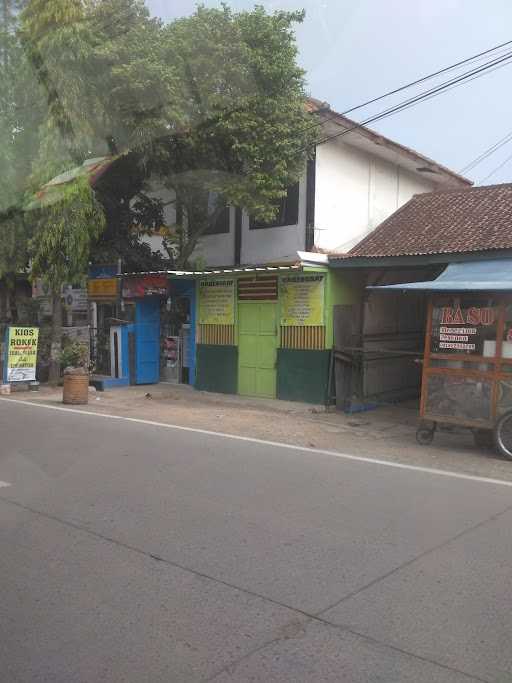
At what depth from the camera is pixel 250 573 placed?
4406 mm

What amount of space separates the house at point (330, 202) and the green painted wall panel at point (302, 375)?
8.04 feet

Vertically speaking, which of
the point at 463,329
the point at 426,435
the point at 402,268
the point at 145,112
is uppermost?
the point at 145,112

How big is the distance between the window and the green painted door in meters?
1.99

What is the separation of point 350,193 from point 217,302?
4.01 m

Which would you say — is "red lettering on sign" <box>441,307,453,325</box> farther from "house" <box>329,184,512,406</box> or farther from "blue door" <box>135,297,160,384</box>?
"blue door" <box>135,297,160,384</box>

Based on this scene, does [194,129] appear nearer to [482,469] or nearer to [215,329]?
[215,329]

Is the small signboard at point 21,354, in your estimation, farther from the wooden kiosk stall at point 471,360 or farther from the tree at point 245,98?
the wooden kiosk stall at point 471,360

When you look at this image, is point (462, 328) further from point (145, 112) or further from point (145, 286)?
point (145, 286)

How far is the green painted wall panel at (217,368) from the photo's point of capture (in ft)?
48.8

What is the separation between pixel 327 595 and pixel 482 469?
451 cm

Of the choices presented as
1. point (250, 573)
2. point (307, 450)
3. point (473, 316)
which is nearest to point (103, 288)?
point (307, 450)

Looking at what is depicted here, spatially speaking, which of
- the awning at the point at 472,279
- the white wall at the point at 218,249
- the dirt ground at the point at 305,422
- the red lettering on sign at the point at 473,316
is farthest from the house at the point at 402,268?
the white wall at the point at 218,249

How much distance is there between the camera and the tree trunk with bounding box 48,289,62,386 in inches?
645

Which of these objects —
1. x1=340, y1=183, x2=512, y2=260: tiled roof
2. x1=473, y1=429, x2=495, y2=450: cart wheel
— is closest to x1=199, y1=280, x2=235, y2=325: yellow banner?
x1=340, y1=183, x2=512, y2=260: tiled roof
